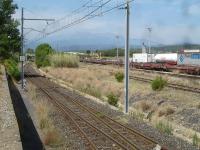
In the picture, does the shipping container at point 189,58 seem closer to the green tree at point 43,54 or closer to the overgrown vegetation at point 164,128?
the green tree at point 43,54

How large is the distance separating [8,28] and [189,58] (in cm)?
2559

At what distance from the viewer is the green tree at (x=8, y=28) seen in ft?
225

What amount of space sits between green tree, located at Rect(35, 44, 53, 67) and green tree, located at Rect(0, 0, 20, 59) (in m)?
41.7

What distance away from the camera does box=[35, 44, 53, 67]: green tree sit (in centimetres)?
11307

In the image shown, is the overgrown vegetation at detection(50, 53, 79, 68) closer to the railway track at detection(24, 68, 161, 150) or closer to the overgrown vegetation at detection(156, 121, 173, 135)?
the railway track at detection(24, 68, 161, 150)

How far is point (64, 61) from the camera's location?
102312mm

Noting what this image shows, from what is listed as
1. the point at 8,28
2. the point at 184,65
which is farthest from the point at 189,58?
the point at 8,28

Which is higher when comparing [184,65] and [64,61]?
[184,65]

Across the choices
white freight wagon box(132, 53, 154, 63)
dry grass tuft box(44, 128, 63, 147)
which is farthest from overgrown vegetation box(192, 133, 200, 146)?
white freight wagon box(132, 53, 154, 63)

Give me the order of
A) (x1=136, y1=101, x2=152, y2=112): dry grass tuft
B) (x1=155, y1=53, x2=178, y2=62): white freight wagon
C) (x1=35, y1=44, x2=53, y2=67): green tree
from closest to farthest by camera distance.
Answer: (x1=136, y1=101, x2=152, y2=112): dry grass tuft < (x1=155, y1=53, x2=178, y2=62): white freight wagon < (x1=35, y1=44, x2=53, y2=67): green tree

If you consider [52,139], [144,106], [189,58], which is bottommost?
[144,106]

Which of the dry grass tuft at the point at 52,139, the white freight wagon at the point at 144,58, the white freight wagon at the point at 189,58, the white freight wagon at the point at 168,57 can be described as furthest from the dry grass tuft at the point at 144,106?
the white freight wagon at the point at 144,58

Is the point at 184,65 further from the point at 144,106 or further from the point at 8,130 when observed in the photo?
the point at 8,130

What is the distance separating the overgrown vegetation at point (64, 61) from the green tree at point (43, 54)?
881cm
